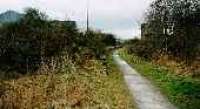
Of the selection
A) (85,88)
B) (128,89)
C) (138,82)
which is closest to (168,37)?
(138,82)

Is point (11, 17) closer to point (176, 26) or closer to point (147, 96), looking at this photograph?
point (176, 26)

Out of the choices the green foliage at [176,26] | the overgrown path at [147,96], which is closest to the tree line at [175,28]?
the green foliage at [176,26]

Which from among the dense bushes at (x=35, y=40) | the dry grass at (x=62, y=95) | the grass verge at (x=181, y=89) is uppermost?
the dense bushes at (x=35, y=40)

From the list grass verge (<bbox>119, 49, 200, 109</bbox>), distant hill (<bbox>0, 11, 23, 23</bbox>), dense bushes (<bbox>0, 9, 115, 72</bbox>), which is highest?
distant hill (<bbox>0, 11, 23, 23</bbox>)

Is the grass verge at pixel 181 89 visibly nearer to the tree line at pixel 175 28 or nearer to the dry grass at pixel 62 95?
the dry grass at pixel 62 95

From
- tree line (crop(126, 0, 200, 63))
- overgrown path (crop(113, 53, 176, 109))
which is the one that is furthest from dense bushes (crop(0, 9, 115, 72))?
tree line (crop(126, 0, 200, 63))

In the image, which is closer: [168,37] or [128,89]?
[128,89]

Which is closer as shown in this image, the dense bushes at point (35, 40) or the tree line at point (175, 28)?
the dense bushes at point (35, 40)

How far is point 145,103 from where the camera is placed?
16.9 meters

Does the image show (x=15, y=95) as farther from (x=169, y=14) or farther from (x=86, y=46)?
(x=169, y=14)

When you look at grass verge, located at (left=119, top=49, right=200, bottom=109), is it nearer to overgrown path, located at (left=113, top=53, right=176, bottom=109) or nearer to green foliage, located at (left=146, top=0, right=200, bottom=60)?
overgrown path, located at (left=113, top=53, right=176, bottom=109)

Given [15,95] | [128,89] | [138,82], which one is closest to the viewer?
[15,95]

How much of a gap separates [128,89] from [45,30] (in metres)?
13.0

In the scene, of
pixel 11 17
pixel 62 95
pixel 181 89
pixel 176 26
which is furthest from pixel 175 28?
pixel 62 95
